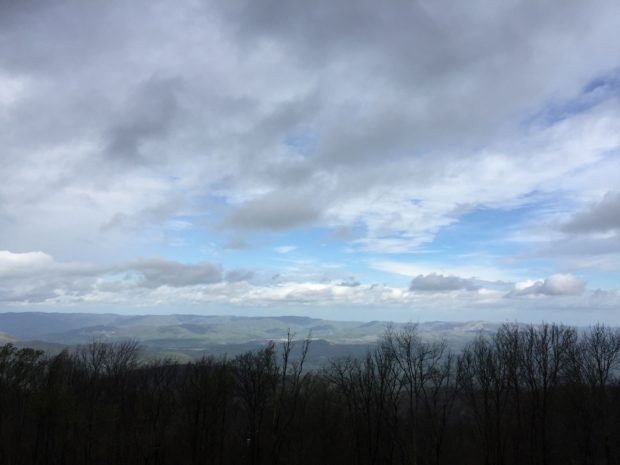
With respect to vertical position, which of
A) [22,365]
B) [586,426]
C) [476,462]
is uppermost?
[22,365]

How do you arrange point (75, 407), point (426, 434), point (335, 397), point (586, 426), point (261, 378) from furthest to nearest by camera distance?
point (335, 397) → point (426, 434) → point (261, 378) → point (75, 407) → point (586, 426)

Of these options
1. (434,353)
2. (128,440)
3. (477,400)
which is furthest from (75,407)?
(477,400)

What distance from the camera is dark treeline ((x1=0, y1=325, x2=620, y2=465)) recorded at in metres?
61.8

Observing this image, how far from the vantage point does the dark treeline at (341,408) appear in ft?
203

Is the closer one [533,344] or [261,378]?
[533,344]

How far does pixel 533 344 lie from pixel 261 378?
144 feet

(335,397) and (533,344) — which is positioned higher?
(533,344)

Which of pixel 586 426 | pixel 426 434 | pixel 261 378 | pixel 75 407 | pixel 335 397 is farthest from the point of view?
pixel 335 397

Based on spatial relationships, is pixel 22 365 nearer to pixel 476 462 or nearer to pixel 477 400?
pixel 477 400

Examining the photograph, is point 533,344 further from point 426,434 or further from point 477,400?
point 426,434

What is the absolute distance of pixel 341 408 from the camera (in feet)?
271

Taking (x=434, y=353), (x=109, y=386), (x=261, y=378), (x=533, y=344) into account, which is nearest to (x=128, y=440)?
(x=109, y=386)

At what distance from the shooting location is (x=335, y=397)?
87.9 meters

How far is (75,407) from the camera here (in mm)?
64438
